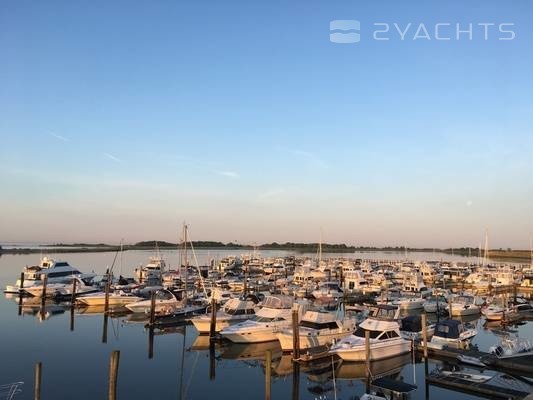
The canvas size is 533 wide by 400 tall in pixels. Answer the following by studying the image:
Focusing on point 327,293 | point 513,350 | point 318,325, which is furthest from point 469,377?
point 327,293

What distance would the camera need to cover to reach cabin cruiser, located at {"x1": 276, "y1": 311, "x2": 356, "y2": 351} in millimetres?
27000

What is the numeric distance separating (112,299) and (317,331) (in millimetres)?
24104

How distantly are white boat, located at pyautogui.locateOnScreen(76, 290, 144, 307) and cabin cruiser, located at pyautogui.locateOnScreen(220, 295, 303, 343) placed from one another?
1673 cm

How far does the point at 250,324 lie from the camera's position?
98.6 feet

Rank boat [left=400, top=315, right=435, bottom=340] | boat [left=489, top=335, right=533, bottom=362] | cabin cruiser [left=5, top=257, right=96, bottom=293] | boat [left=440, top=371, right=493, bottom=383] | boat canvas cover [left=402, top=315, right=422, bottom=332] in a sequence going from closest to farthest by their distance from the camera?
boat [left=440, top=371, right=493, bottom=383]
boat [left=489, top=335, right=533, bottom=362]
boat [left=400, top=315, right=435, bottom=340]
boat canvas cover [left=402, top=315, right=422, bottom=332]
cabin cruiser [left=5, top=257, right=96, bottom=293]

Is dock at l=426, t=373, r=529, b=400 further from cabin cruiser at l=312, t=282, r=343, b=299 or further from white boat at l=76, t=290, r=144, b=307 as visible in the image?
white boat at l=76, t=290, r=144, b=307

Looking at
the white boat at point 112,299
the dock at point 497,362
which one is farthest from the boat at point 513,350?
the white boat at point 112,299

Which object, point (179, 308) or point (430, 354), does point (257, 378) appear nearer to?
point (430, 354)

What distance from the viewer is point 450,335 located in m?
27.5

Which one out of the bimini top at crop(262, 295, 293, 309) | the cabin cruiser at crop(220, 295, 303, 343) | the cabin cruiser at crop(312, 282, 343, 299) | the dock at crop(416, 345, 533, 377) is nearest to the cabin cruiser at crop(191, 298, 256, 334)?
the cabin cruiser at crop(220, 295, 303, 343)

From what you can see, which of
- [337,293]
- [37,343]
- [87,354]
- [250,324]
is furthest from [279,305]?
[337,293]

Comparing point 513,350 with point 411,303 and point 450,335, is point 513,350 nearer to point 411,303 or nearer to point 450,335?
point 450,335

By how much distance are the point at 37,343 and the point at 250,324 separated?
13693 millimetres

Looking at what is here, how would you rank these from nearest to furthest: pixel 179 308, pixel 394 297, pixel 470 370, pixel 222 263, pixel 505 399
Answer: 1. pixel 505 399
2. pixel 470 370
3. pixel 179 308
4. pixel 394 297
5. pixel 222 263
